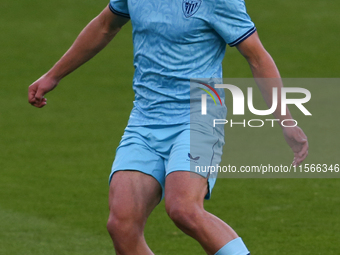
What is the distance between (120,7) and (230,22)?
801mm

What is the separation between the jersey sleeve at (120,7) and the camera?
4.80 meters

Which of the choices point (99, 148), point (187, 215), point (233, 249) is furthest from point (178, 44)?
point (99, 148)

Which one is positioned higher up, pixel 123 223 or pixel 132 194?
pixel 132 194

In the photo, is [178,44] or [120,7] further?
[120,7]

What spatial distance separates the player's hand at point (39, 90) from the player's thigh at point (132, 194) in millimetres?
854

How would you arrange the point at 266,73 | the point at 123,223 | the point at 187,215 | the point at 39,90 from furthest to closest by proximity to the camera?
the point at 39,90 < the point at 266,73 < the point at 123,223 < the point at 187,215

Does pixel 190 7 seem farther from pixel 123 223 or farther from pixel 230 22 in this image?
pixel 123 223

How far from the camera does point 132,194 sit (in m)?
4.30

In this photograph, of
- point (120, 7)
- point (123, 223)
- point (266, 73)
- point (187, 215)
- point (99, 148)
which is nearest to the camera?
point (187, 215)

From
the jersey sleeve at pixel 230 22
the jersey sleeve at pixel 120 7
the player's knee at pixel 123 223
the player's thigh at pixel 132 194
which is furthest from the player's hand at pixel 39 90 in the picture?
the jersey sleeve at pixel 230 22

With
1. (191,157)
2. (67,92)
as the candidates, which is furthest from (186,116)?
(67,92)

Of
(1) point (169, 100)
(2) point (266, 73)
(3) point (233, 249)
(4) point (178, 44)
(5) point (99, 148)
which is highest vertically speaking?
(4) point (178, 44)

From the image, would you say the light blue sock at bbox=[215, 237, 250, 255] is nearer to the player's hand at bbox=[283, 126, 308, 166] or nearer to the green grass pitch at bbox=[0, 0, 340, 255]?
the player's hand at bbox=[283, 126, 308, 166]

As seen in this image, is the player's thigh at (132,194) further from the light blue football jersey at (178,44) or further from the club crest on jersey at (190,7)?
the club crest on jersey at (190,7)
